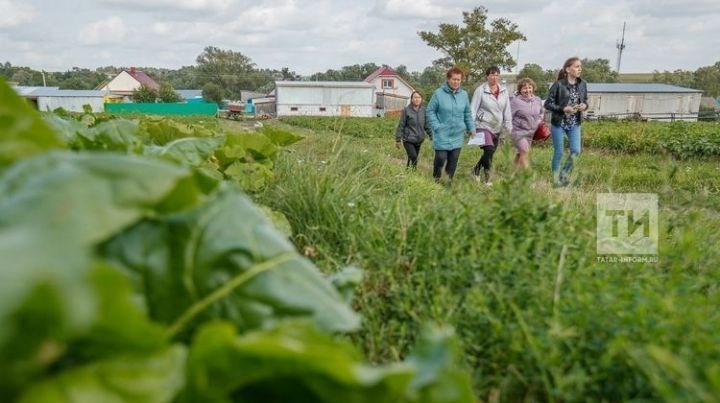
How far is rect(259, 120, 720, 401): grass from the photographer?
1566 mm

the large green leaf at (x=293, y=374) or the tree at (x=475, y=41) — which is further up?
the tree at (x=475, y=41)

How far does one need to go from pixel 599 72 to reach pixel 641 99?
32.9 metres

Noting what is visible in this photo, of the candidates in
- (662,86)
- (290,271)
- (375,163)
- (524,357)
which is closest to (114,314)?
(290,271)

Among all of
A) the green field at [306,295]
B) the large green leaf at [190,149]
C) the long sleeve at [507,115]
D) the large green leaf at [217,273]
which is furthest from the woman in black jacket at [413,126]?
the large green leaf at [217,273]

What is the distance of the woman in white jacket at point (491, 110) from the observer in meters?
7.90

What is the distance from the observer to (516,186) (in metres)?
2.74

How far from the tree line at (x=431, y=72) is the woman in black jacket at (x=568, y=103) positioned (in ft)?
123

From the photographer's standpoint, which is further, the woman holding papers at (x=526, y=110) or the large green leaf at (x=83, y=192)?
the woman holding papers at (x=526, y=110)

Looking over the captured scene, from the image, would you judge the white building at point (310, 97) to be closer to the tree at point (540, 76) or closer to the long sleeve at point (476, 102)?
the tree at point (540, 76)

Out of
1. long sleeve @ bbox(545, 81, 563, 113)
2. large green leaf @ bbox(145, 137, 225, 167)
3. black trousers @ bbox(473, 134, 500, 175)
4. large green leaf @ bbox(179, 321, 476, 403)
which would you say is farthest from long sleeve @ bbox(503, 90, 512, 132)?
large green leaf @ bbox(179, 321, 476, 403)

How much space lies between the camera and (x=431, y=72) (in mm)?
102875

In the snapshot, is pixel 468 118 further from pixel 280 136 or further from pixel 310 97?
pixel 310 97

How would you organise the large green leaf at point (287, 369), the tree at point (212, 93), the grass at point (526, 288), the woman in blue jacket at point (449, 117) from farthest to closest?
the tree at point (212, 93)
the woman in blue jacket at point (449, 117)
the grass at point (526, 288)
the large green leaf at point (287, 369)

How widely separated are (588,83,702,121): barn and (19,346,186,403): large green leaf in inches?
2466
